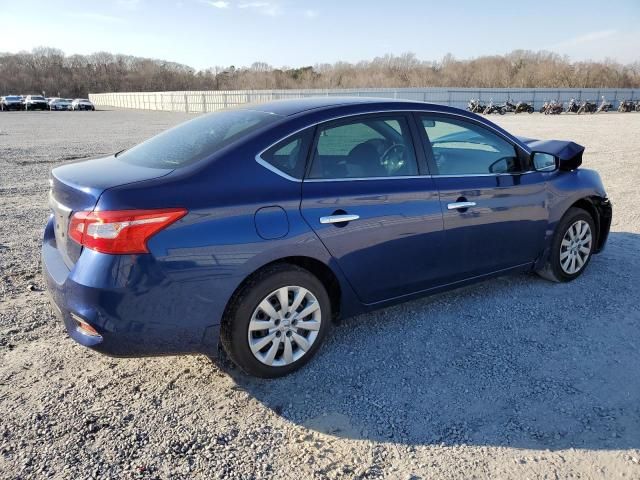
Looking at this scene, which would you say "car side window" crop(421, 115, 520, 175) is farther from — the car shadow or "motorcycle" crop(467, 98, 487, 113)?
"motorcycle" crop(467, 98, 487, 113)

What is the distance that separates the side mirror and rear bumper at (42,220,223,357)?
3.05 metres

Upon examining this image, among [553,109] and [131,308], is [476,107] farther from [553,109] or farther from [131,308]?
[131,308]

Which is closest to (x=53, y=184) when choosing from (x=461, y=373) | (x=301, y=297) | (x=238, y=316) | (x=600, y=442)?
(x=238, y=316)

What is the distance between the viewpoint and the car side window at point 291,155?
307cm

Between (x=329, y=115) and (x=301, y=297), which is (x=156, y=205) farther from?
(x=329, y=115)

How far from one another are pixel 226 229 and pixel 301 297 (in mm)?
676

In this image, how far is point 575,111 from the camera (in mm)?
43906

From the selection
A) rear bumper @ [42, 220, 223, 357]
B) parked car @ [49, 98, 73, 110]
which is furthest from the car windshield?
parked car @ [49, 98, 73, 110]

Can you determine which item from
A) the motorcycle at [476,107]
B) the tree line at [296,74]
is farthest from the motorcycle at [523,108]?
the tree line at [296,74]

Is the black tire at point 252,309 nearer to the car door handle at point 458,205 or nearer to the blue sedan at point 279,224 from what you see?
the blue sedan at point 279,224

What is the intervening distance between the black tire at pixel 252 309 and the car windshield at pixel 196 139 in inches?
32.0

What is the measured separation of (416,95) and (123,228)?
157 ft

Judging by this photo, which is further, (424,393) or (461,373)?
(461,373)

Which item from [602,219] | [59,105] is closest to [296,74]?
[59,105]
